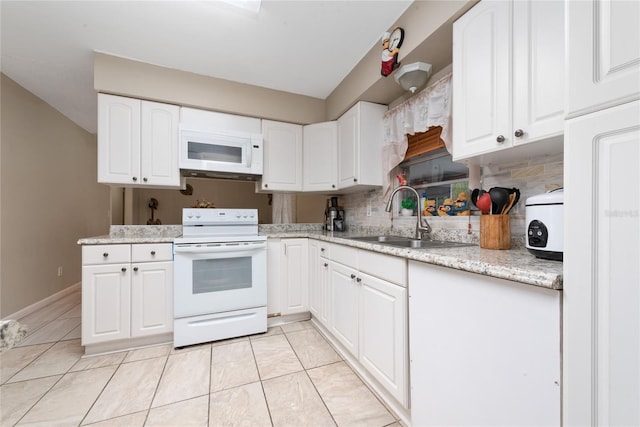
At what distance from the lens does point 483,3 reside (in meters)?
1.21

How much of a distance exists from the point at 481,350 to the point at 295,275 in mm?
1809

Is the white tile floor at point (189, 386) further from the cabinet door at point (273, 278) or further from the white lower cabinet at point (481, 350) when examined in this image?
the white lower cabinet at point (481, 350)

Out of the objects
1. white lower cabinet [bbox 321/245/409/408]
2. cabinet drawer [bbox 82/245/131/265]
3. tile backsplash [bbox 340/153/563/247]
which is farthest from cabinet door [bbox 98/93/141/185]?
tile backsplash [bbox 340/153/563/247]

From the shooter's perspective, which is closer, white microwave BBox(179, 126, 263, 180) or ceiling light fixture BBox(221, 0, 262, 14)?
ceiling light fixture BBox(221, 0, 262, 14)

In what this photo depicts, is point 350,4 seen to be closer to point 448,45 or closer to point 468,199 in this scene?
point 448,45

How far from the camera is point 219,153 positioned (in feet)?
8.14

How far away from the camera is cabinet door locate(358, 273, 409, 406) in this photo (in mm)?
1237

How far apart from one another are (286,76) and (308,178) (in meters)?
1.04

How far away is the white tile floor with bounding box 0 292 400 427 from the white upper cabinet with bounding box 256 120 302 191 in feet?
4.99

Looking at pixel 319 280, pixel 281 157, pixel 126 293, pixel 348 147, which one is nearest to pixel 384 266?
pixel 319 280

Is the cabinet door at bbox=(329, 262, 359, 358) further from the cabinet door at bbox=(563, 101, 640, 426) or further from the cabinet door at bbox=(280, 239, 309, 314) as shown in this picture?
the cabinet door at bbox=(563, 101, 640, 426)

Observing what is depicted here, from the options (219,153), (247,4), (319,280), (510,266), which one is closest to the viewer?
(510,266)

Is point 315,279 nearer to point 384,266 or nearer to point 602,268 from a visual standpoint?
point 384,266

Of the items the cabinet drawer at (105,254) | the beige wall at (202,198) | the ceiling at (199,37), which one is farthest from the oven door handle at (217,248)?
the ceiling at (199,37)
